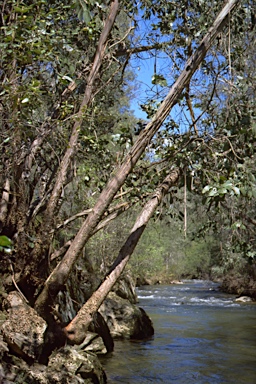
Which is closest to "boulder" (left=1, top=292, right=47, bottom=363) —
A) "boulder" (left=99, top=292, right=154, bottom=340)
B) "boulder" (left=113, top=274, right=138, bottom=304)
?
"boulder" (left=99, top=292, right=154, bottom=340)

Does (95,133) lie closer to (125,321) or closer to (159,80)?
(159,80)

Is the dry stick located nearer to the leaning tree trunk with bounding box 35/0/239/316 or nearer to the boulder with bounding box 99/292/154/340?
the leaning tree trunk with bounding box 35/0/239/316

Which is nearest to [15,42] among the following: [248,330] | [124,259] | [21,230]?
[21,230]

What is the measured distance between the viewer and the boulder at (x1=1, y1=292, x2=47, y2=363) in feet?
17.5

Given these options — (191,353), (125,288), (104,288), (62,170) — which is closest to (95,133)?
(62,170)

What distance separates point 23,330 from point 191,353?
5.40 m

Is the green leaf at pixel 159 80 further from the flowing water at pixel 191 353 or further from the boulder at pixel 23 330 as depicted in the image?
the flowing water at pixel 191 353

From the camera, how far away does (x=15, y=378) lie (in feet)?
15.8

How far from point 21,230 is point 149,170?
2280mm

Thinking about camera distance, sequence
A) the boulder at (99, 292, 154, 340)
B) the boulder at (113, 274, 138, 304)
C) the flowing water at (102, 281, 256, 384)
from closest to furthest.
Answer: the flowing water at (102, 281, 256, 384), the boulder at (99, 292, 154, 340), the boulder at (113, 274, 138, 304)

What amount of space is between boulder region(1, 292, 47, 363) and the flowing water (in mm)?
2167

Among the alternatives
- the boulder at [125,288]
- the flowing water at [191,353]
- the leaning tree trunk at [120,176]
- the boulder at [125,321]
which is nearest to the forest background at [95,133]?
the leaning tree trunk at [120,176]

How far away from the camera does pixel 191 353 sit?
9.80 meters

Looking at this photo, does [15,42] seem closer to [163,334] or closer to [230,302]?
[163,334]
